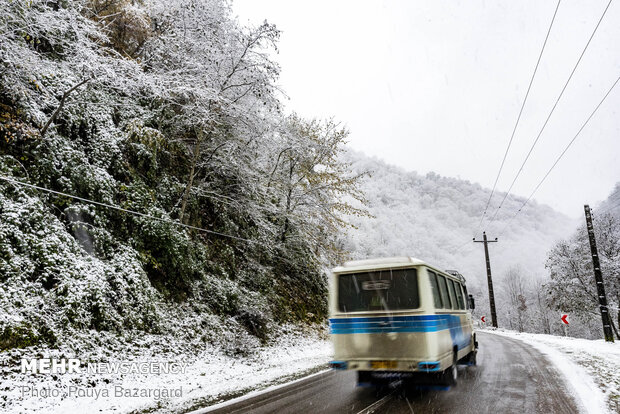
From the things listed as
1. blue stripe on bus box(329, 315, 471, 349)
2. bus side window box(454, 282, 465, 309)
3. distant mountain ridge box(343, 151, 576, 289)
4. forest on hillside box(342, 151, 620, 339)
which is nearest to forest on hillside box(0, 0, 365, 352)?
blue stripe on bus box(329, 315, 471, 349)

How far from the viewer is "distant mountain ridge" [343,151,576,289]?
356 ft

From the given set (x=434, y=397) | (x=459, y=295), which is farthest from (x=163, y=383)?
(x=459, y=295)

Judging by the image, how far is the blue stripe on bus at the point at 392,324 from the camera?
6883 millimetres

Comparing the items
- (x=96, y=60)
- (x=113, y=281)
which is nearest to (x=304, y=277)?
(x=113, y=281)

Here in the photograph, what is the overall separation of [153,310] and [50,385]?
10.8ft

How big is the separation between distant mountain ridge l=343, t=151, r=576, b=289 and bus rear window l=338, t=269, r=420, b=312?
241ft

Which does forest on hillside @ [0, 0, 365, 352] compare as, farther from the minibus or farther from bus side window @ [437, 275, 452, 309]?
bus side window @ [437, 275, 452, 309]

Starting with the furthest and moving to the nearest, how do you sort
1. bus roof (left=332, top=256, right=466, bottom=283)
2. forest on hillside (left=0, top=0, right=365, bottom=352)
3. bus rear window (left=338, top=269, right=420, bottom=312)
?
1. forest on hillside (left=0, top=0, right=365, bottom=352)
2. bus roof (left=332, top=256, right=466, bottom=283)
3. bus rear window (left=338, top=269, right=420, bottom=312)

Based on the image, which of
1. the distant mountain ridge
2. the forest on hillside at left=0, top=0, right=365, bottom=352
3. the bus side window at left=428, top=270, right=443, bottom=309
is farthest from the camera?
the distant mountain ridge

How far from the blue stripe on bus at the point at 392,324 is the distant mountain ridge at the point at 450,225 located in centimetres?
7349

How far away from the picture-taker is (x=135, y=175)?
11.2 m

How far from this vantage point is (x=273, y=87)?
1263cm

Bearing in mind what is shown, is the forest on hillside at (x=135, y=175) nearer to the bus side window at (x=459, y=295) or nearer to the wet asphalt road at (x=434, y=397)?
the wet asphalt road at (x=434, y=397)

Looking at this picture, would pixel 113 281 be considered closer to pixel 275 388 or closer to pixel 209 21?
pixel 275 388
